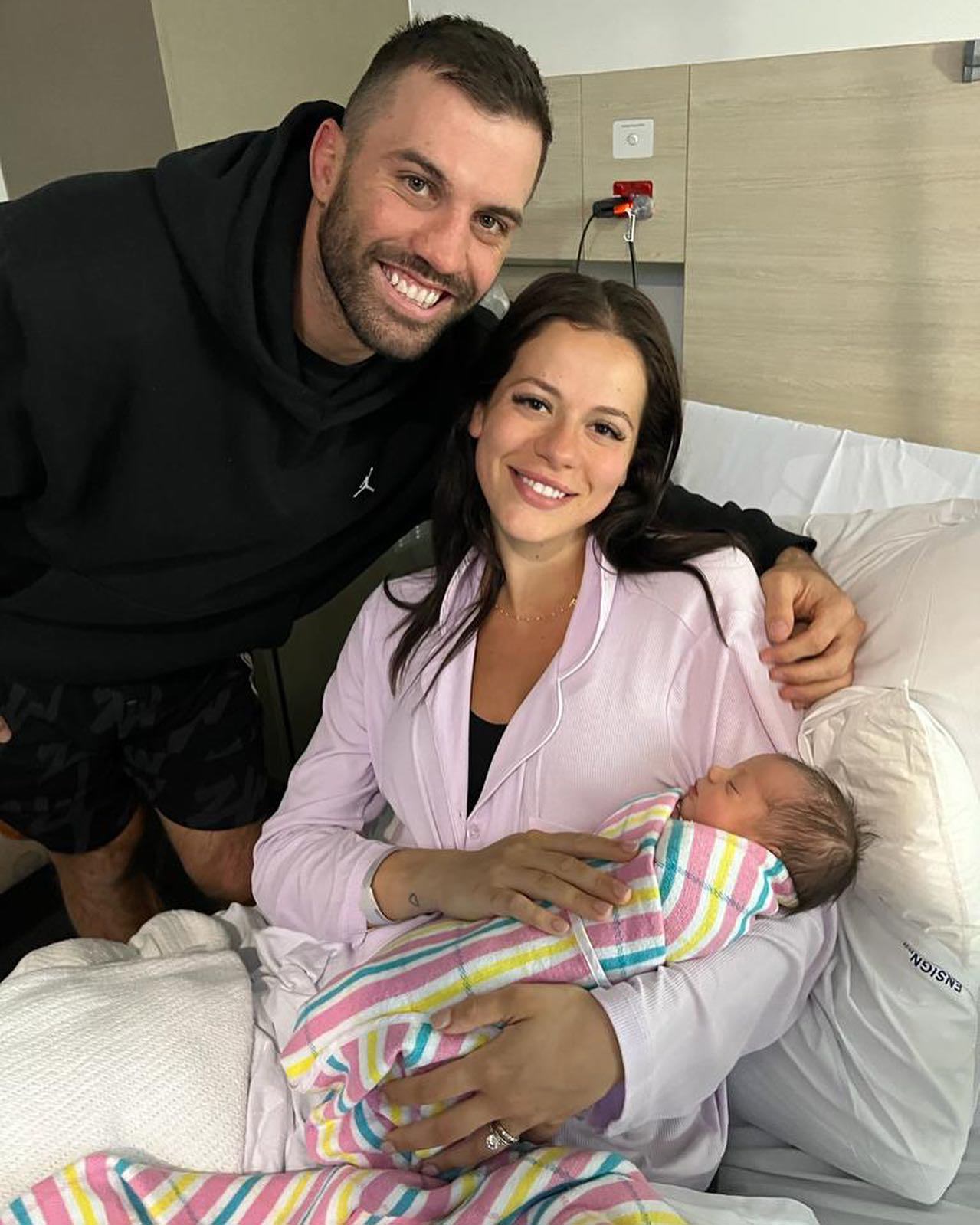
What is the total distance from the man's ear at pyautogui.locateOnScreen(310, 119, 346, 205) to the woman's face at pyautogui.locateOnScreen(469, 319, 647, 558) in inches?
15.3

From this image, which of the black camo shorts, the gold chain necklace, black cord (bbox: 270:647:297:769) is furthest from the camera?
black cord (bbox: 270:647:297:769)

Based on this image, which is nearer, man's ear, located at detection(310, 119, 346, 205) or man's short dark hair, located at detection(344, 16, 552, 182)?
man's short dark hair, located at detection(344, 16, 552, 182)

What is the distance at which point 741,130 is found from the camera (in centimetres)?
211

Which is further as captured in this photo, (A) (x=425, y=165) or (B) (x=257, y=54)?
(B) (x=257, y=54)

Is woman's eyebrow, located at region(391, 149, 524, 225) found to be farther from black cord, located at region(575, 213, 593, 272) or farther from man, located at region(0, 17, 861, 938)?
black cord, located at region(575, 213, 593, 272)

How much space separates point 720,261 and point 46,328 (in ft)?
5.09

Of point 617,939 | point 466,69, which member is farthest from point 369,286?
point 617,939

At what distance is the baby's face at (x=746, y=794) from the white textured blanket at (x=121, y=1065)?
0.64 metres

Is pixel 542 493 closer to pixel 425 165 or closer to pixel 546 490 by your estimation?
pixel 546 490

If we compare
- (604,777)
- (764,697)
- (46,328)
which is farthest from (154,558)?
(764,697)

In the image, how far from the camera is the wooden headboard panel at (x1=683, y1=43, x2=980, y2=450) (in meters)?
1.87

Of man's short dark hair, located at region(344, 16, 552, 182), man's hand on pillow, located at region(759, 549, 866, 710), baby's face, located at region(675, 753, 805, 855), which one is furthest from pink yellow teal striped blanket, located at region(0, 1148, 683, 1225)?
man's short dark hair, located at region(344, 16, 552, 182)

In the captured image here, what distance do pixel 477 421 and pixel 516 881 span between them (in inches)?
27.4

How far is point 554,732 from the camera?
1.25 meters
